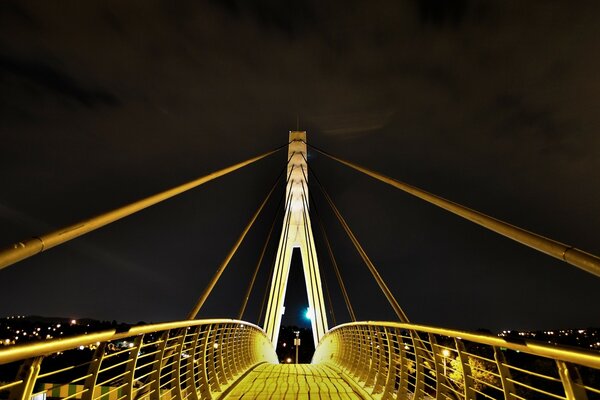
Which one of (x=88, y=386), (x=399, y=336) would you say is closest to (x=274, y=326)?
(x=399, y=336)

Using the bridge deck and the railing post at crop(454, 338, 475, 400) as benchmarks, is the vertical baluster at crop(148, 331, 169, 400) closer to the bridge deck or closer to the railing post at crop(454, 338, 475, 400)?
the bridge deck

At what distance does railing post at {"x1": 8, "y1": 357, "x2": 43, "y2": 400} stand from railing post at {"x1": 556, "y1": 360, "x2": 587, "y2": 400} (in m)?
2.12

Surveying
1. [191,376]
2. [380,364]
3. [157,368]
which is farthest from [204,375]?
[380,364]

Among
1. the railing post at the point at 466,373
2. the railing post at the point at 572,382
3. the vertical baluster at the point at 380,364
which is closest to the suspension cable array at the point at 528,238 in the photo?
the railing post at the point at 466,373

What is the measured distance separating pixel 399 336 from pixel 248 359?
7010 millimetres

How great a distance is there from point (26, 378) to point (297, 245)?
20483mm

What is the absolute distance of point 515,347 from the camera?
1.90 m

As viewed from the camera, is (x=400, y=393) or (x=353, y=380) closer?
(x=400, y=393)

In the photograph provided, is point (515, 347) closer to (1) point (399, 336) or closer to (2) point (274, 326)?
(1) point (399, 336)

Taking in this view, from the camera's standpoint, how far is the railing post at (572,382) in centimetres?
162

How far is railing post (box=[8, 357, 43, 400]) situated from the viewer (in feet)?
5.52

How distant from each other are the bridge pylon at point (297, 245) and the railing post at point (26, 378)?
1771 cm

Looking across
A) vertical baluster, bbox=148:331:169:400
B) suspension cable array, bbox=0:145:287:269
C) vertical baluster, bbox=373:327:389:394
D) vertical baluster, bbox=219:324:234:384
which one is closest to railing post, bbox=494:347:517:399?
vertical baluster, bbox=148:331:169:400

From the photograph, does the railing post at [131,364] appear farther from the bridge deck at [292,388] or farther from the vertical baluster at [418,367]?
the bridge deck at [292,388]
